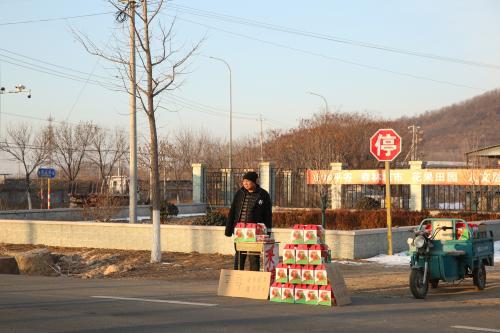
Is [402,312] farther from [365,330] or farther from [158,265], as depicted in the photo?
[158,265]

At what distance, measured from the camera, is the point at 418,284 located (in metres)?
11.7

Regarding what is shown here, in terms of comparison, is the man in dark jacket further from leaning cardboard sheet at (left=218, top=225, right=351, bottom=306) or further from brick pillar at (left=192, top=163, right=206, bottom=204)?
brick pillar at (left=192, top=163, right=206, bottom=204)

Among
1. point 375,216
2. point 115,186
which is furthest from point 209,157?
point 375,216

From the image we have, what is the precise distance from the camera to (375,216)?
89.6ft

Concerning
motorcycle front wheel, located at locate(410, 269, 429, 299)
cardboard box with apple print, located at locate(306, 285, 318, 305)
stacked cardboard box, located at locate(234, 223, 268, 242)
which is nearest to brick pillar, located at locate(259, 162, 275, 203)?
stacked cardboard box, located at locate(234, 223, 268, 242)

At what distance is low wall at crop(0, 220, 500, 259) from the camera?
18.6m

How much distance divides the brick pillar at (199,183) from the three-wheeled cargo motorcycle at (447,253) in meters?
29.8

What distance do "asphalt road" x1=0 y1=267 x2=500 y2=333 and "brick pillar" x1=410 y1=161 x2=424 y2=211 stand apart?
22.6 m

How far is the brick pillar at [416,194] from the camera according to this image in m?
35.9

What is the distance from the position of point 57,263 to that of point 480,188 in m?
21.8

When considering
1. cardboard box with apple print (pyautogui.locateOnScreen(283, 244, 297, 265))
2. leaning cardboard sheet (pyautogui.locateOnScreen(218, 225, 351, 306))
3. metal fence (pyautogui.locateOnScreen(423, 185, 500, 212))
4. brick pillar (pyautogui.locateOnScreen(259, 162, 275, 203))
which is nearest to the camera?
leaning cardboard sheet (pyautogui.locateOnScreen(218, 225, 351, 306))

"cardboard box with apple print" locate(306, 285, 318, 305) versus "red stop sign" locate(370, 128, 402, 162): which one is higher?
"red stop sign" locate(370, 128, 402, 162)

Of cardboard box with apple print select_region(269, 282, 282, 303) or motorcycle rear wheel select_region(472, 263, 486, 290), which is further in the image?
motorcycle rear wheel select_region(472, 263, 486, 290)

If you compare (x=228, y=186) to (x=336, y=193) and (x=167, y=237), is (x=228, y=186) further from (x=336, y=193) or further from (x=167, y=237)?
(x=167, y=237)
